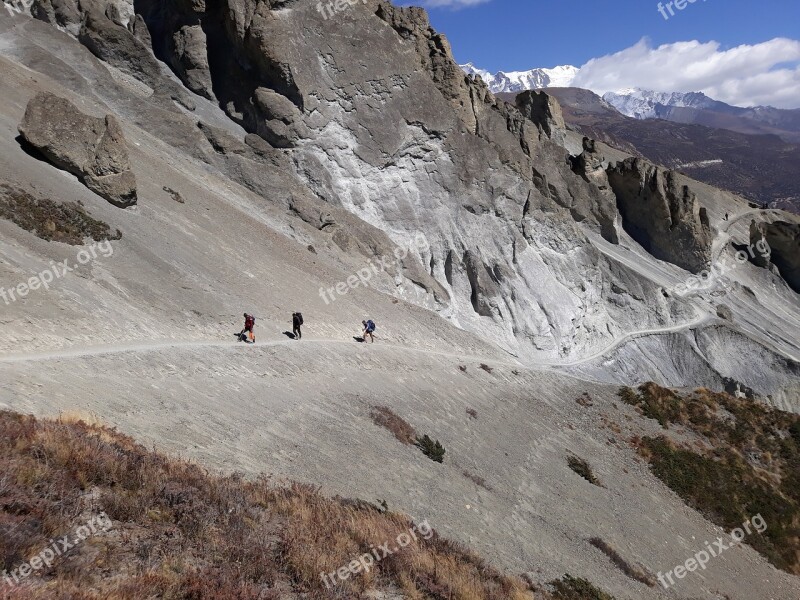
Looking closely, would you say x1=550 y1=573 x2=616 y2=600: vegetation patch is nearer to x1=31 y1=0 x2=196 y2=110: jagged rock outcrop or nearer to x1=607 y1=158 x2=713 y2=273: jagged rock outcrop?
x1=31 y1=0 x2=196 y2=110: jagged rock outcrop

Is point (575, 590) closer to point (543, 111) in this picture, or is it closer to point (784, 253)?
point (543, 111)

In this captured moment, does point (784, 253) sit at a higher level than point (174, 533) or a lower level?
higher

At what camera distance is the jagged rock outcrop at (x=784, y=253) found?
7981cm

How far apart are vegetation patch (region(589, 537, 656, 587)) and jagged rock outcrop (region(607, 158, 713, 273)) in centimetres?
5817

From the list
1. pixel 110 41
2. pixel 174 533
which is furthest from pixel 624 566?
pixel 110 41

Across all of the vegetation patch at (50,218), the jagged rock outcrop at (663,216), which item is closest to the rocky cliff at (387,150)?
the jagged rock outcrop at (663,216)

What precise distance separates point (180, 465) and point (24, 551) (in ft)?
12.0

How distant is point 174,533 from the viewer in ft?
23.8

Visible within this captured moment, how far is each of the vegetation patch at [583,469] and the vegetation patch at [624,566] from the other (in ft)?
17.6

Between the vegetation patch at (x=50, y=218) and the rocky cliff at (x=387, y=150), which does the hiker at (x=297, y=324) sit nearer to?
the vegetation patch at (x=50, y=218)

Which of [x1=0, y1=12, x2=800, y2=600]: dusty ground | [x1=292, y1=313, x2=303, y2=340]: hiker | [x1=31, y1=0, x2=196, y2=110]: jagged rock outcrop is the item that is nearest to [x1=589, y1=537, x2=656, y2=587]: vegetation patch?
[x1=0, y1=12, x2=800, y2=600]: dusty ground

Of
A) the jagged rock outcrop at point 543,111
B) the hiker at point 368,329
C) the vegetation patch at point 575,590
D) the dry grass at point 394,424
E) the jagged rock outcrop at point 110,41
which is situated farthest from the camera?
the jagged rock outcrop at point 543,111

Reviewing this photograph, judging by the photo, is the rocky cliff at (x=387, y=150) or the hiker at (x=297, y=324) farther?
the rocky cliff at (x=387, y=150)

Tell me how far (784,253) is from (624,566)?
270ft
